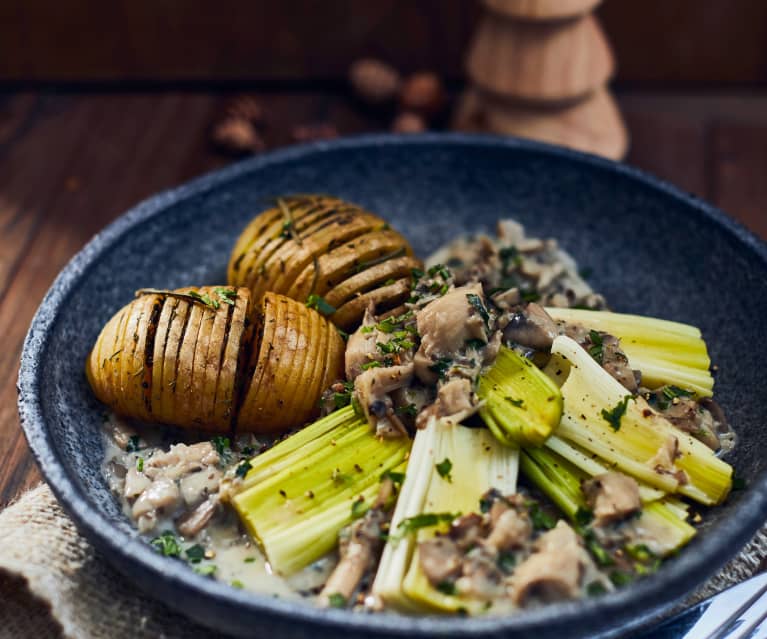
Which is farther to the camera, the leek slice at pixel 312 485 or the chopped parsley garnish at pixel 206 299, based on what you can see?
the chopped parsley garnish at pixel 206 299

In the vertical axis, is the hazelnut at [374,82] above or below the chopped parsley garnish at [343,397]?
above

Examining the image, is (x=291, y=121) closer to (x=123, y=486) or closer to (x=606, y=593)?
(x=123, y=486)

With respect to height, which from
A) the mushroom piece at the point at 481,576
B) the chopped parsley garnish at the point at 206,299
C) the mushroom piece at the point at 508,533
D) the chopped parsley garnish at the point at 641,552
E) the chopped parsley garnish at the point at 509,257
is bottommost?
the mushroom piece at the point at 481,576

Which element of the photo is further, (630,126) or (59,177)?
(630,126)

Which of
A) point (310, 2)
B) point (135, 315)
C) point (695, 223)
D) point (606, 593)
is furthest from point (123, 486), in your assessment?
point (310, 2)

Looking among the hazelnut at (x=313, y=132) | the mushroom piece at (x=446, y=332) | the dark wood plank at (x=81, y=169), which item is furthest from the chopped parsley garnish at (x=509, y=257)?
the dark wood plank at (x=81, y=169)

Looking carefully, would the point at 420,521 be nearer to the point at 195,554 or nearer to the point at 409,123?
the point at 195,554

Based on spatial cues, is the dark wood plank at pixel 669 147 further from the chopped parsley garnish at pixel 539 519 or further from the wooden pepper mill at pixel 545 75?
the chopped parsley garnish at pixel 539 519
